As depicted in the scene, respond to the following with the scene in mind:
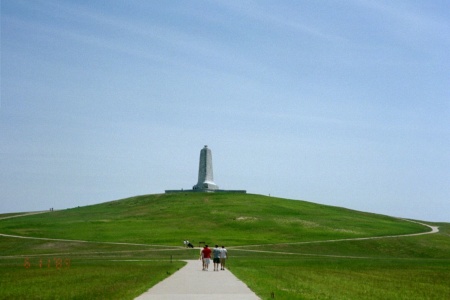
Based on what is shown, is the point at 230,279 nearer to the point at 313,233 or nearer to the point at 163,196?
the point at 313,233

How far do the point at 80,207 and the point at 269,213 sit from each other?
63.0 meters

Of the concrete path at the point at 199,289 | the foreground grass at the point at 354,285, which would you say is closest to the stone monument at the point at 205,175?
the foreground grass at the point at 354,285

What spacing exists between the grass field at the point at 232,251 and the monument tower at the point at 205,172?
759cm

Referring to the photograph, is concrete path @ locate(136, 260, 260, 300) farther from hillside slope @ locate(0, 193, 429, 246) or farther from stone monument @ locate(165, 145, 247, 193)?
stone monument @ locate(165, 145, 247, 193)

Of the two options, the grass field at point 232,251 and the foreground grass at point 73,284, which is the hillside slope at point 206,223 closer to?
the grass field at point 232,251

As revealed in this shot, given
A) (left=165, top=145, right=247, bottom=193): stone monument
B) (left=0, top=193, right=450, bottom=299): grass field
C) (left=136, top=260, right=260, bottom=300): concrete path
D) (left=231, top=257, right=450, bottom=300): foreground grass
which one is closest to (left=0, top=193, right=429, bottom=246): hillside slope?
(left=0, top=193, right=450, bottom=299): grass field

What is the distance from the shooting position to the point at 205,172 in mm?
167125

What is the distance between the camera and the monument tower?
→ 166000 millimetres

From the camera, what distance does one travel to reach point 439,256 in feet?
281

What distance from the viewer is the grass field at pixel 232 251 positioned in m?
36.8

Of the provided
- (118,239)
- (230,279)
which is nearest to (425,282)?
(230,279)

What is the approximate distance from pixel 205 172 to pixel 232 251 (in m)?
88.9

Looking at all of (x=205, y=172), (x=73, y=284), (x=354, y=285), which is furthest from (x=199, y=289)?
(x=205, y=172)

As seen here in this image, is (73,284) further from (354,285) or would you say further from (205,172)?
(205,172)
